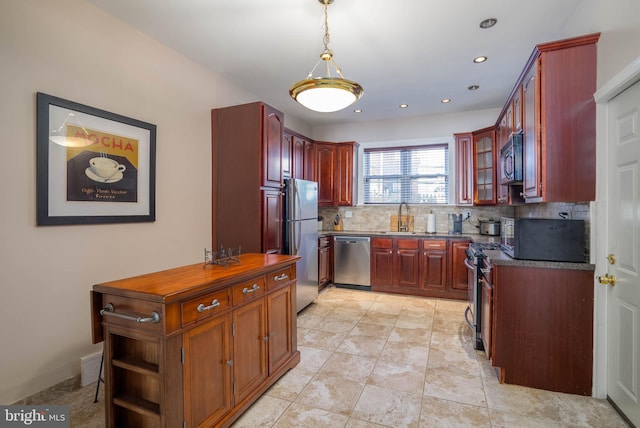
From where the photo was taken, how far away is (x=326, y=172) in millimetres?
5391

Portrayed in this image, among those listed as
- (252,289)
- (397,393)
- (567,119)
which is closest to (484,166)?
(567,119)

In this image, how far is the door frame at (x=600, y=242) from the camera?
6.77 ft

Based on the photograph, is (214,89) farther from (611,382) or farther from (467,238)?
(611,382)

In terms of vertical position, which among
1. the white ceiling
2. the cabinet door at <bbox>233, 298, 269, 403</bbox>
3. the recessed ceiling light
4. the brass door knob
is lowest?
the cabinet door at <bbox>233, 298, 269, 403</bbox>

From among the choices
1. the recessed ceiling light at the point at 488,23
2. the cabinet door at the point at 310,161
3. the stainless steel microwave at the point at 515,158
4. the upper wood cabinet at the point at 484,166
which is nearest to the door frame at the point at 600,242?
the stainless steel microwave at the point at 515,158

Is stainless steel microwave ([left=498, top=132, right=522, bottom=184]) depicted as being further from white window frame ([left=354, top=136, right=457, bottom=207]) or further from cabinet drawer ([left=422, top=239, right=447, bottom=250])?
white window frame ([left=354, top=136, right=457, bottom=207])

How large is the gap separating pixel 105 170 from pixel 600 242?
146 inches

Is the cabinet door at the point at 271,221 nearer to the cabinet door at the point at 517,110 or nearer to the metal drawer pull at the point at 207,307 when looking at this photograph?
the metal drawer pull at the point at 207,307

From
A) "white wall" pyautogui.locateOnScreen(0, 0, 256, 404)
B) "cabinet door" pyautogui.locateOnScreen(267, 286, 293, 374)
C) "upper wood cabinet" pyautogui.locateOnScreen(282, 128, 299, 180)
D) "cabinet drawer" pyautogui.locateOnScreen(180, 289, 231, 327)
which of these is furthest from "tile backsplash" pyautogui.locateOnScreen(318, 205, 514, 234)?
"cabinet drawer" pyautogui.locateOnScreen(180, 289, 231, 327)

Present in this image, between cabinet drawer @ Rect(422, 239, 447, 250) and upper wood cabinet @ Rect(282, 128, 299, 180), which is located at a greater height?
upper wood cabinet @ Rect(282, 128, 299, 180)

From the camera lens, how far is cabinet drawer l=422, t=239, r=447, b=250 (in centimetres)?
447

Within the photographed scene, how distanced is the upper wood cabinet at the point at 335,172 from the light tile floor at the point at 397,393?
8.20 feet

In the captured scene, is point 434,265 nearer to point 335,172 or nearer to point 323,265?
point 323,265

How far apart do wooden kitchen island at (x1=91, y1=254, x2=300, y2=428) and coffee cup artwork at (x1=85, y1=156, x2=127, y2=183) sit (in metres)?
1.14
